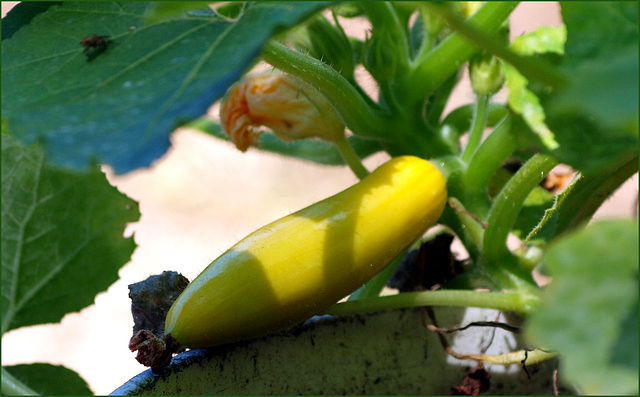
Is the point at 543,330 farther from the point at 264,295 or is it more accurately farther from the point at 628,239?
the point at 264,295

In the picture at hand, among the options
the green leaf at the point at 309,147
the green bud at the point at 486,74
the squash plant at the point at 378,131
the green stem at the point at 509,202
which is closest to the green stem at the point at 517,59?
the squash plant at the point at 378,131

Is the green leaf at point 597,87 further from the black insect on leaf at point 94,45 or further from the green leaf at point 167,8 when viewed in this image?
the black insect on leaf at point 94,45

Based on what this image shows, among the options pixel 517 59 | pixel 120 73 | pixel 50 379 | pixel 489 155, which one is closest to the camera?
pixel 517 59

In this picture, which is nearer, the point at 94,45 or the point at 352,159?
the point at 94,45

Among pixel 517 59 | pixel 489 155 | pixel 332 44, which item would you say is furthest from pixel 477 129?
pixel 517 59

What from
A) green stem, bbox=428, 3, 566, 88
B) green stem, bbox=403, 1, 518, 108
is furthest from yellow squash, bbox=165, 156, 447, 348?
green stem, bbox=428, 3, 566, 88

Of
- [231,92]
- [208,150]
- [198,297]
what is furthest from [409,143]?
[208,150]

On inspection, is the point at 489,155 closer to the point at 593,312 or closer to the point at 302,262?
the point at 302,262
